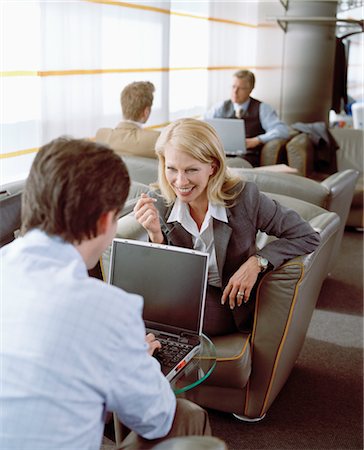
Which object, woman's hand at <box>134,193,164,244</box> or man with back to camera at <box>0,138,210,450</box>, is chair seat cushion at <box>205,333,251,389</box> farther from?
man with back to camera at <box>0,138,210,450</box>

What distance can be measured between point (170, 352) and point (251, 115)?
4.07 meters

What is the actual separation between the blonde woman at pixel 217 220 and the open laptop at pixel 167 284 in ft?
0.77

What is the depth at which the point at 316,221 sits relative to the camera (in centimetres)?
286

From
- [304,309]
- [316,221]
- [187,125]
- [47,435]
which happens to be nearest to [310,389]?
[304,309]

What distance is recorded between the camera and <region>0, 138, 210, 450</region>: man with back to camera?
1171 mm

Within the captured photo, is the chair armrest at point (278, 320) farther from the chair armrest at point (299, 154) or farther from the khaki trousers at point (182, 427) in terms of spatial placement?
the chair armrest at point (299, 154)

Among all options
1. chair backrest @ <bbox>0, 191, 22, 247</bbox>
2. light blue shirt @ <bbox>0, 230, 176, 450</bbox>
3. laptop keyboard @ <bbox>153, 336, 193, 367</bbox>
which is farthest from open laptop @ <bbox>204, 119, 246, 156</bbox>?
light blue shirt @ <bbox>0, 230, 176, 450</bbox>

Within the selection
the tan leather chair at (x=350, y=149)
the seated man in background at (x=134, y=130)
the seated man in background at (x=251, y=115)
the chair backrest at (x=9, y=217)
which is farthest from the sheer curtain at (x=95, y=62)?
the chair backrest at (x=9, y=217)

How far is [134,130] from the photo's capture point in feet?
14.1

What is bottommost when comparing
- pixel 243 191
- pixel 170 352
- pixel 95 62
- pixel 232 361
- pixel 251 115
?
pixel 232 361

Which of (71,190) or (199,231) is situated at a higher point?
(71,190)

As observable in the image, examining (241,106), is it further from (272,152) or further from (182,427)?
(182,427)

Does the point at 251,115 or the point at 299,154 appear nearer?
the point at 299,154

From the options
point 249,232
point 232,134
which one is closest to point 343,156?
point 232,134
